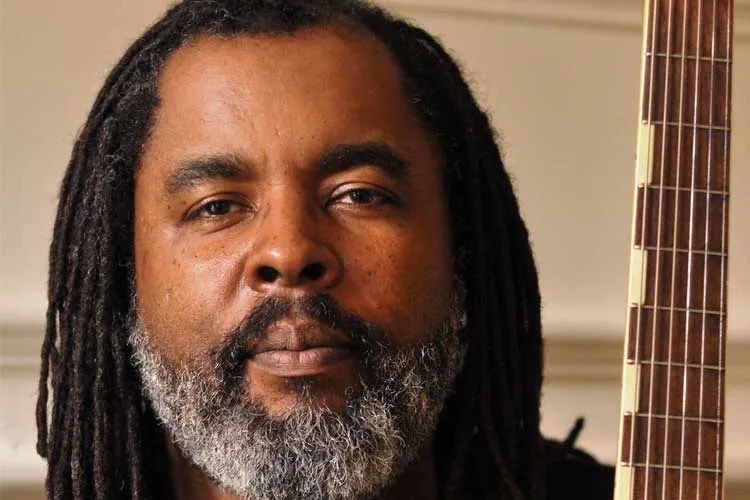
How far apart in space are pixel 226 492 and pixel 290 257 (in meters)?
0.22

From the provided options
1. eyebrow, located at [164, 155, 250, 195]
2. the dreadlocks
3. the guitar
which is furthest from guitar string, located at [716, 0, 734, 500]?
eyebrow, located at [164, 155, 250, 195]

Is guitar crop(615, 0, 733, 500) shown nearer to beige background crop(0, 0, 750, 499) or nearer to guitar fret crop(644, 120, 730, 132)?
guitar fret crop(644, 120, 730, 132)

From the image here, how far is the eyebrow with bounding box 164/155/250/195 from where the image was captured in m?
0.68

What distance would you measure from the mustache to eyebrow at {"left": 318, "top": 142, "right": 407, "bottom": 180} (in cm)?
10

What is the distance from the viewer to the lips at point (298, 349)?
65 cm

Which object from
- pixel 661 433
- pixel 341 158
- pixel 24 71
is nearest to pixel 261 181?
pixel 341 158

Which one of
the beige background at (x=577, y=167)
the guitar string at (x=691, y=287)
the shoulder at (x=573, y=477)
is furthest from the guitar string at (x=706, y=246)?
the beige background at (x=577, y=167)

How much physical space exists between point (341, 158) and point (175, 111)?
0.14 meters

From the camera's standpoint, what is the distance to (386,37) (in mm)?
770

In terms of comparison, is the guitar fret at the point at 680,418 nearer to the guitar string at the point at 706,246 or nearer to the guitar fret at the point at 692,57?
the guitar string at the point at 706,246

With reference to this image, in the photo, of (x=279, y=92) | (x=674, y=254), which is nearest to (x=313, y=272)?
(x=279, y=92)

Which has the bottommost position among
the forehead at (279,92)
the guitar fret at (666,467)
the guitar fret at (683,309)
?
the guitar fret at (666,467)

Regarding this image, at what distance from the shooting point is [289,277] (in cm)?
65

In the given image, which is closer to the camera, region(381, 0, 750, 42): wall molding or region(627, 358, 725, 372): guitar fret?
region(627, 358, 725, 372): guitar fret
